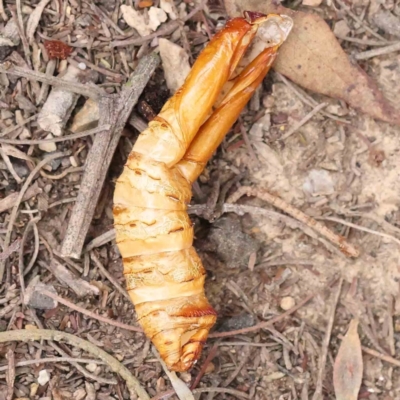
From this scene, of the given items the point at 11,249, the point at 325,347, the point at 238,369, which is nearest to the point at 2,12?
the point at 11,249

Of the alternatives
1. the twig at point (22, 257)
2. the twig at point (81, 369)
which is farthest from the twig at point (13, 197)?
the twig at point (81, 369)

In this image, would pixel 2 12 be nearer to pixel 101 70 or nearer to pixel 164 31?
pixel 101 70

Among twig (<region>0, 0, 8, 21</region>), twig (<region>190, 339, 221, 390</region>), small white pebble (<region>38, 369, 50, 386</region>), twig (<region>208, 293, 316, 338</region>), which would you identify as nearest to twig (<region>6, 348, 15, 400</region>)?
small white pebble (<region>38, 369, 50, 386</region>)

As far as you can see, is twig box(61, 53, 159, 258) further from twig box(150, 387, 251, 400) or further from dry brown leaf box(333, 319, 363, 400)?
dry brown leaf box(333, 319, 363, 400)

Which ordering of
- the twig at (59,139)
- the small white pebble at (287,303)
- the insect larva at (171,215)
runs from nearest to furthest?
the insect larva at (171,215), the twig at (59,139), the small white pebble at (287,303)

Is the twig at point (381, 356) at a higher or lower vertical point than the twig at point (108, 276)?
lower

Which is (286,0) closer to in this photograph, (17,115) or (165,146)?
(165,146)

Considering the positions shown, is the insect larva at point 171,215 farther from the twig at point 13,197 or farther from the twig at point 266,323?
the twig at point 13,197
